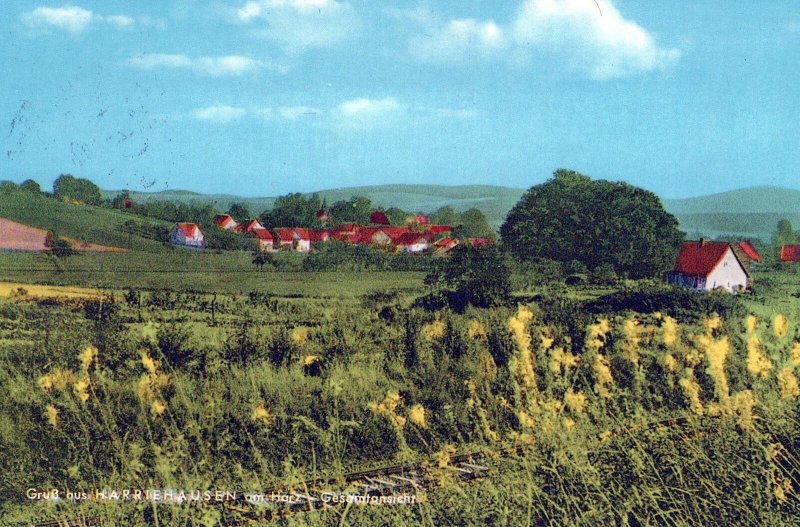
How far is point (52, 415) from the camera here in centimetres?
572

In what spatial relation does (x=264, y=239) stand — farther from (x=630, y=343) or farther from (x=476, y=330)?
(x=630, y=343)

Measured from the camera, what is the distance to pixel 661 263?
697cm

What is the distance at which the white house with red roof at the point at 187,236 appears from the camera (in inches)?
258

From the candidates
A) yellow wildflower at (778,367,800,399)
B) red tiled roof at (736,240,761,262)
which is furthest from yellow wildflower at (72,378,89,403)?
red tiled roof at (736,240,761,262)

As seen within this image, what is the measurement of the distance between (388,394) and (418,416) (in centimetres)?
32

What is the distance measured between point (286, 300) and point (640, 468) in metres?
3.22

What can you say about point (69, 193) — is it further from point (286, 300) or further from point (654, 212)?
point (654, 212)

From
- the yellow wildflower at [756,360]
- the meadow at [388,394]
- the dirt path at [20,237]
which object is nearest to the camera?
the meadow at [388,394]

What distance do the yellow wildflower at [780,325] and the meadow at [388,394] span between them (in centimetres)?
4

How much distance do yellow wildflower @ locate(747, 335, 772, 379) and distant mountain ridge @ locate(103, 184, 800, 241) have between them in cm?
107

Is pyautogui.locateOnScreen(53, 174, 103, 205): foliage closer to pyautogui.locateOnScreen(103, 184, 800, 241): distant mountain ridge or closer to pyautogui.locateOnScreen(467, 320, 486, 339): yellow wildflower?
pyautogui.locateOnScreen(103, 184, 800, 241): distant mountain ridge

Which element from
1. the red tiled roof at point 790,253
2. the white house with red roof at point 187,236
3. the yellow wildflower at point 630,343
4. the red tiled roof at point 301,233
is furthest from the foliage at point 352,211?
the red tiled roof at point 790,253

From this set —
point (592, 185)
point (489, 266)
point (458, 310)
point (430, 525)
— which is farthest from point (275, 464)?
point (592, 185)

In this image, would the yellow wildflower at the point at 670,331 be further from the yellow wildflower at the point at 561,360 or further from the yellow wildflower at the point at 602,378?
the yellow wildflower at the point at 561,360
